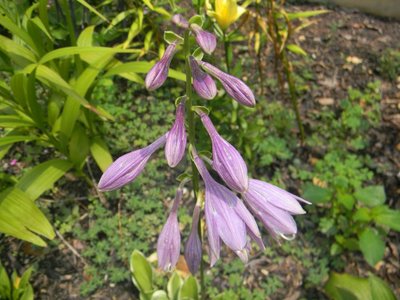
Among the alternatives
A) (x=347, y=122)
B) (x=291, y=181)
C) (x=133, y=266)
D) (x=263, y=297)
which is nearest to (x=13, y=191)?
(x=133, y=266)

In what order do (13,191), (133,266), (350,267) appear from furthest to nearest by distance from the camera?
(350,267) < (133,266) < (13,191)

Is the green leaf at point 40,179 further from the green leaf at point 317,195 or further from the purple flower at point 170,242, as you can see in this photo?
the green leaf at point 317,195

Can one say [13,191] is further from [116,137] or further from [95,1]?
[95,1]

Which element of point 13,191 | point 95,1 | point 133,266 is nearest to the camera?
point 13,191

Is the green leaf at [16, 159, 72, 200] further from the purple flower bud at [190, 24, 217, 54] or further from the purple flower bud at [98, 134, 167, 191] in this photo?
the purple flower bud at [190, 24, 217, 54]

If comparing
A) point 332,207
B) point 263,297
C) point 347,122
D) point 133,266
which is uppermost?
point 347,122

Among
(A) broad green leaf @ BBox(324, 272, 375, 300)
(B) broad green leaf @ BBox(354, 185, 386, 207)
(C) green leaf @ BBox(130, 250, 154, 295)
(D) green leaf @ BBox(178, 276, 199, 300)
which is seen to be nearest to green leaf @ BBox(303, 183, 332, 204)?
(B) broad green leaf @ BBox(354, 185, 386, 207)

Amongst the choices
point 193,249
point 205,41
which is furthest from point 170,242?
point 205,41

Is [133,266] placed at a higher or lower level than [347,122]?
lower

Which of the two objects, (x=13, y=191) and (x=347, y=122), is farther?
(x=347, y=122)
